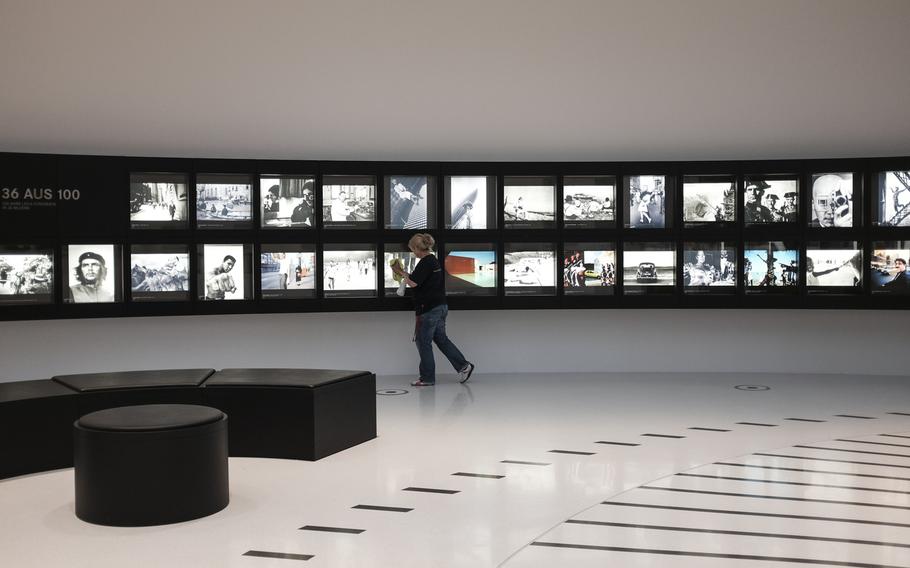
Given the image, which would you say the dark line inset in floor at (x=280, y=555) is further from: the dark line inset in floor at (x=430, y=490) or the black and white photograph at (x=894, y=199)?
the black and white photograph at (x=894, y=199)

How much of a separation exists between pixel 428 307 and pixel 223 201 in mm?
2565

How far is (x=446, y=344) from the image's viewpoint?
382 inches

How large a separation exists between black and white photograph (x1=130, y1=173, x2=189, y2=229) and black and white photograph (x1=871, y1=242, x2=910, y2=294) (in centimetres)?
786

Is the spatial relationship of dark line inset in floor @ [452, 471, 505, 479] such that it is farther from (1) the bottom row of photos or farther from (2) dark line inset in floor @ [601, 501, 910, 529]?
(1) the bottom row of photos

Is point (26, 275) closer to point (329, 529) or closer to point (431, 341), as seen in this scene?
point (431, 341)

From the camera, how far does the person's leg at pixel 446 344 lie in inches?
379

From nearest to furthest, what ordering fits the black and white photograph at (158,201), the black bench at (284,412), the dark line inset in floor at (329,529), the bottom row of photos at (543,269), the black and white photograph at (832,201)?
1. the dark line inset in floor at (329,529)
2. the black bench at (284,412)
3. the black and white photograph at (158,201)
4. the bottom row of photos at (543,269)
5. the black and white photograph at (832,201)

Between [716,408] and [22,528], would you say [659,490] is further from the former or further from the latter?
[22,528]

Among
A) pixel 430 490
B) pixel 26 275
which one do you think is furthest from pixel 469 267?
pixel 430 490

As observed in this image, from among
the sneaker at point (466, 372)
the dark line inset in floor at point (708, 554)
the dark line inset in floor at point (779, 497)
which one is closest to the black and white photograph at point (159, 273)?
the sneaker at point (466, 372)

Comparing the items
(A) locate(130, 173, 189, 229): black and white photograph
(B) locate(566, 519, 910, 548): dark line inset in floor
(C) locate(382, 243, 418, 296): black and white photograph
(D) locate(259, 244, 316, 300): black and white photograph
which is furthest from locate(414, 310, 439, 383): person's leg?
(B) locate(566, 519, 910, 548): dark line inset in floor


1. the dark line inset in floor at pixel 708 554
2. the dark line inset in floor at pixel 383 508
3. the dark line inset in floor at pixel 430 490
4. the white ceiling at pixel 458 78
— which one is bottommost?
the dark line inset in floor at pixel 708 554

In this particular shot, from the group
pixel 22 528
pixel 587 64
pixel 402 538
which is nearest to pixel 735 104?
pixel 587 64

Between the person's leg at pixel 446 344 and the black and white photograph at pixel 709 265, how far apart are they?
9.22ft
